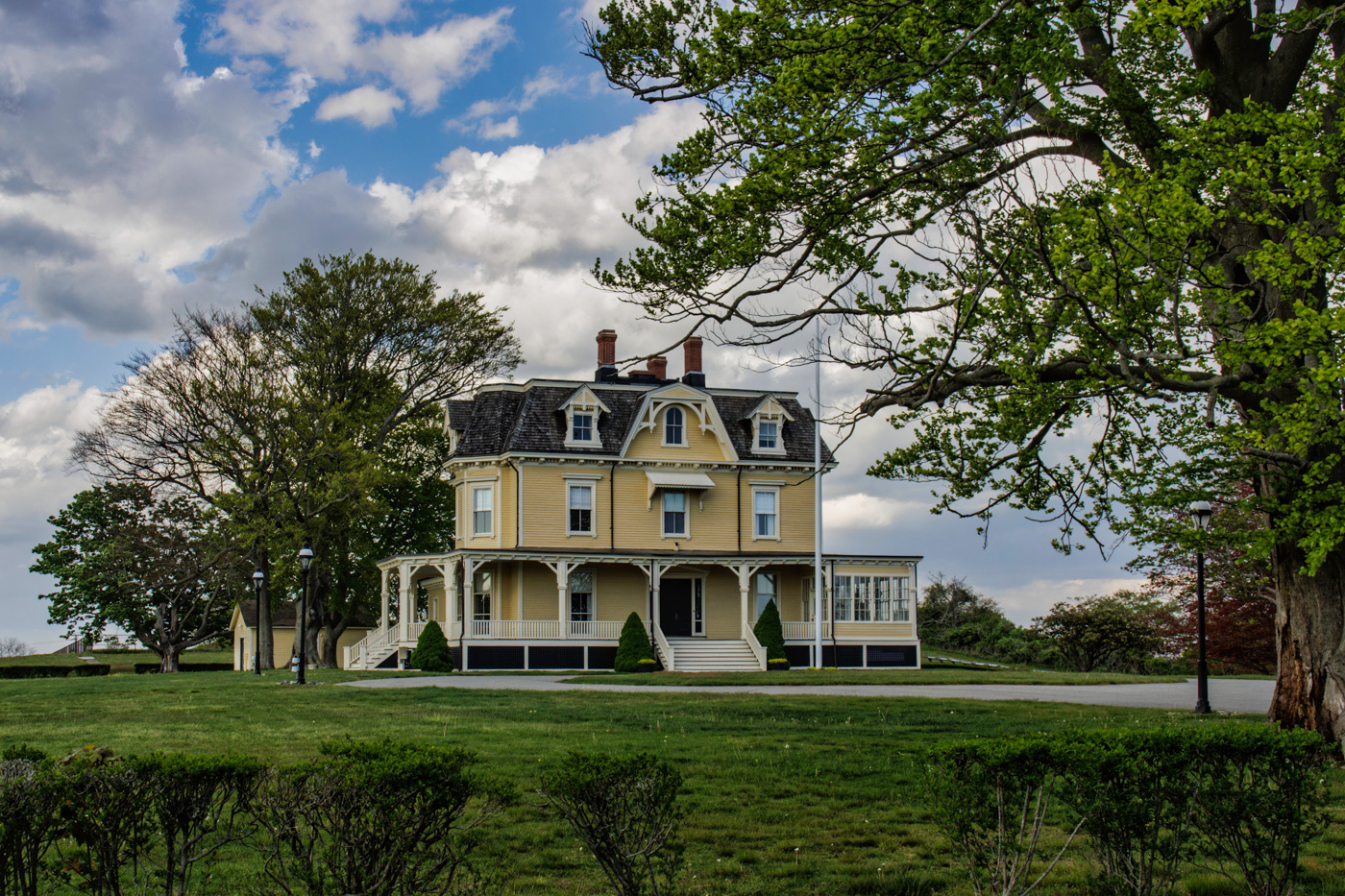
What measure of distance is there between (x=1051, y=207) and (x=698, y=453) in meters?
27.3

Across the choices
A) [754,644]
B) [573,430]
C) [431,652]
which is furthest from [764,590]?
[431,652]

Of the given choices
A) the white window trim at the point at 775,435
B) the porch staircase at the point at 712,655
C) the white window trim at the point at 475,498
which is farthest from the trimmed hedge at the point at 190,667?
the white window trim at the point at 775,435

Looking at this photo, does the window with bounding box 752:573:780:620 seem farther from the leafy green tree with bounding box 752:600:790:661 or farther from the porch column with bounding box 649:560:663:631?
the porch column with bounding box 649:560:663:631

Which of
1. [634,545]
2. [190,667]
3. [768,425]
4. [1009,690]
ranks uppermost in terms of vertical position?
[768,425]

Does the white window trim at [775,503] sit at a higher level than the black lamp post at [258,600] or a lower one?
higher

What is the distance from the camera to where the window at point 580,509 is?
38.1 meters

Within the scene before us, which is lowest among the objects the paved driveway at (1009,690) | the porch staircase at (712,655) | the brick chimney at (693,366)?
the porch staircase at (712,655)

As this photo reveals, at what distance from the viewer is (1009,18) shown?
11016mm

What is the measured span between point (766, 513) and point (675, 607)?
472 centimetres

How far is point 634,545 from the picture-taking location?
38562 millimetres

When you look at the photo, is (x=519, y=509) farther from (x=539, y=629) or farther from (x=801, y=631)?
(x=801, y=631)

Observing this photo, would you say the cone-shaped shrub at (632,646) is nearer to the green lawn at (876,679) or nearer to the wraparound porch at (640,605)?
the wraparound porch at (640,605)

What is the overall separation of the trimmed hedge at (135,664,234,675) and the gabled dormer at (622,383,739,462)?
23806mm

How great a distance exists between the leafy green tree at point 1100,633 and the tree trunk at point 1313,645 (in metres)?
26.7
